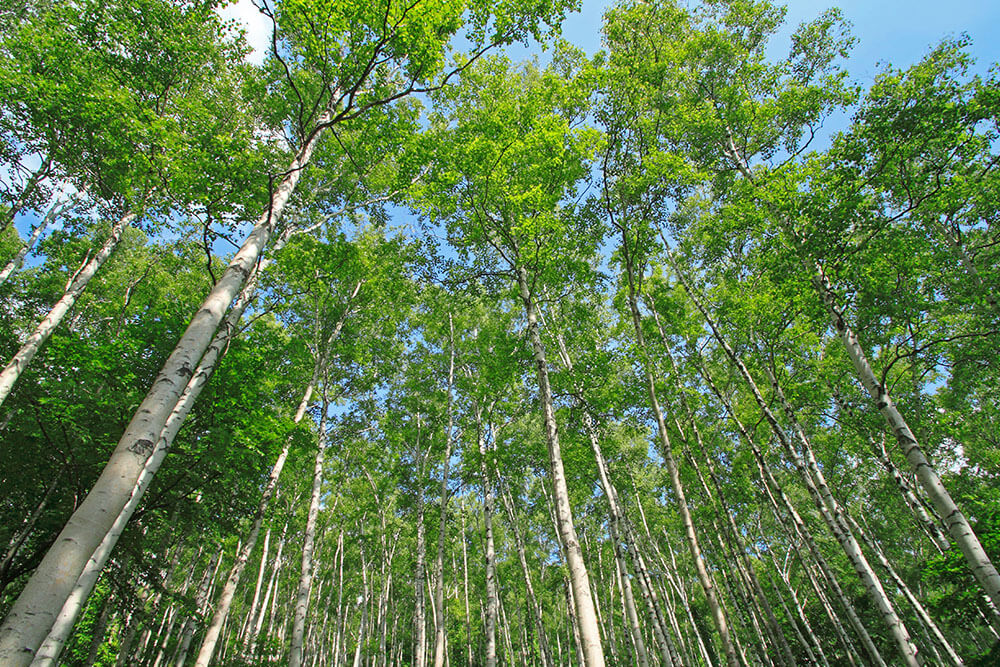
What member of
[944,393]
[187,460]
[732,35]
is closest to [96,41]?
[187,460]

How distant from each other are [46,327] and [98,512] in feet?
26.6

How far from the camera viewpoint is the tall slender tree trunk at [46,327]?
7.36 m

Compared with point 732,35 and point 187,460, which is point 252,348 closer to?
point 187,460

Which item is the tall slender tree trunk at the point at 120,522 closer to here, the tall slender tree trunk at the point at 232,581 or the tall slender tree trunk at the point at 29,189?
the tall slender tree trunk at the point at 232,581

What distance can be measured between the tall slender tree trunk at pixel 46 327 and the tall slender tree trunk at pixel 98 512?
20.4 feet

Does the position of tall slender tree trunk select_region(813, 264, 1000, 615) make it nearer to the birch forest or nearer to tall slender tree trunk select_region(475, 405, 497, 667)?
the birch forest

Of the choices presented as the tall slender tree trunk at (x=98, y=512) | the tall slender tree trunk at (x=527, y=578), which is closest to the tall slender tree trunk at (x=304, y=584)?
the tall slender tree trunk at (x=527, y=578)

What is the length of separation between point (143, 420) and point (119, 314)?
14704 millimetres

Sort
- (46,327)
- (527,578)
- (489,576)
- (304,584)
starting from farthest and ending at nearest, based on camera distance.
Answer: 1. (527,578)
2. (489,576)
3. (304,584)
4. (46,327)

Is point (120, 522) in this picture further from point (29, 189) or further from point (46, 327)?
point (29, 189)

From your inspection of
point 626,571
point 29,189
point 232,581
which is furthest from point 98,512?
point 29,189

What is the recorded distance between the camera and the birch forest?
22.7ft

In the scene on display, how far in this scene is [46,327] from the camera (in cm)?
820

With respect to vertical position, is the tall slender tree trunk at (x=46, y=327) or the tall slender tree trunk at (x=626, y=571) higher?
the tall slender tree trunk at (x=46, y=327)
